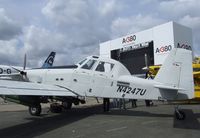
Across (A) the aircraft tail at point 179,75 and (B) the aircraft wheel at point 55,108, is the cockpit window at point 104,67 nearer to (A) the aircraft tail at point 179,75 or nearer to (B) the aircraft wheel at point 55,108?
(A) the aircraft tail at point 179,75

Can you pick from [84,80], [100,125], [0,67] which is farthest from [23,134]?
[0,67]

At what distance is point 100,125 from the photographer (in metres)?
9.30

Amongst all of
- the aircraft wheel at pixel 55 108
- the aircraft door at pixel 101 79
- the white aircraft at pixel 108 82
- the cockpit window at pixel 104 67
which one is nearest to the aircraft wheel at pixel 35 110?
the white aircraft at pixel 108 82

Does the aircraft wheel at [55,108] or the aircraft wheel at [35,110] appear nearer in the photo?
the aircraft wheel at [35,110]

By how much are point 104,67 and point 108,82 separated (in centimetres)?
88

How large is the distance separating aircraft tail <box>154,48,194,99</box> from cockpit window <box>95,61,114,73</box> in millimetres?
2780

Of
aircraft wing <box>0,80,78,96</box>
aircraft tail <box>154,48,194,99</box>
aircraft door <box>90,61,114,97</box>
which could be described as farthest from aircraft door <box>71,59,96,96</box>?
aircraft tail <box>154,48,194,99</box>

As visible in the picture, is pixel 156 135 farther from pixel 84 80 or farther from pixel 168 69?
pixel 84 80

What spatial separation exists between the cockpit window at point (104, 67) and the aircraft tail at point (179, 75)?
278cm

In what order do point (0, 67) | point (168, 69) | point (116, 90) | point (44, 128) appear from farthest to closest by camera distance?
point (0, 67) → point (116, 90) → point (168, 69) → point (44, 128)

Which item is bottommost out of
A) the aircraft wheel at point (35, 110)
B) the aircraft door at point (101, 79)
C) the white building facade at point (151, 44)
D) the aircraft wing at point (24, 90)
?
the aircraft wheel at point (35, 110)

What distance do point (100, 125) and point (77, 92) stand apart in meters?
3.11

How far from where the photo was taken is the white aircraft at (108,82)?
31.9 feet

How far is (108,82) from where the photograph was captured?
11617 mm
